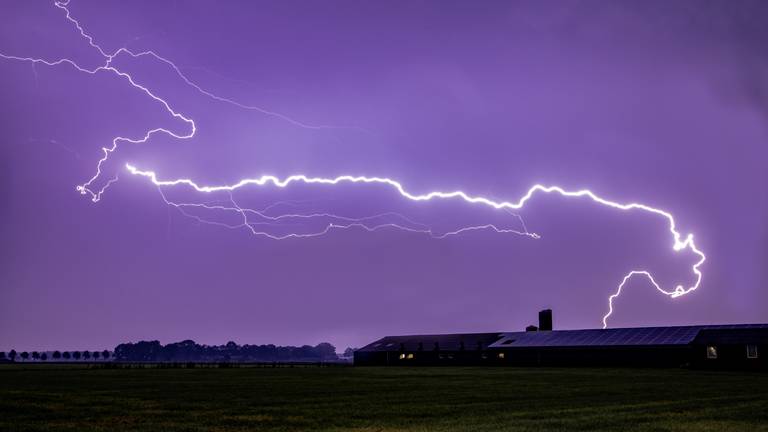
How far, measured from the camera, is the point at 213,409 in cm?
2020

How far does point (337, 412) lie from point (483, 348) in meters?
63.0

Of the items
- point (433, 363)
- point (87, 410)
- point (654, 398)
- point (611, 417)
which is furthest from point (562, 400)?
point (433, 363)

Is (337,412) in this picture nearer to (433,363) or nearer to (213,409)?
(213,409)

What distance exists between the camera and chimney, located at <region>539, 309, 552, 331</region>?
→ 3460 inches

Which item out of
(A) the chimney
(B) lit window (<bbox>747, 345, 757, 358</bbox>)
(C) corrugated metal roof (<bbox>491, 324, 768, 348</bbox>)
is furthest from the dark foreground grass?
(A) the chimney

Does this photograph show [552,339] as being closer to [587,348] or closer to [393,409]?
[587,348]

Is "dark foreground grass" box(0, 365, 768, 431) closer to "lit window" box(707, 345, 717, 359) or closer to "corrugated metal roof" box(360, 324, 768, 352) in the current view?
"lit window" box(707, 345, 717, 359)

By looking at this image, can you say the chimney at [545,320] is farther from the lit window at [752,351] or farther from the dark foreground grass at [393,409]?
the dark foreground grass at [393,409]

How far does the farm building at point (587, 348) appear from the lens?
57.3m

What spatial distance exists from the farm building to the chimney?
0.13 m

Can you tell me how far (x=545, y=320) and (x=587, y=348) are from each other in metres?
20.5

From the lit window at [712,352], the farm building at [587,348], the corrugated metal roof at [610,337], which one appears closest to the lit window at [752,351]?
the farm building at [587,348]

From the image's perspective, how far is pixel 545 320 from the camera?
8819 cm

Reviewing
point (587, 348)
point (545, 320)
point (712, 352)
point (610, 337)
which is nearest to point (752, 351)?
point (712, 352)
